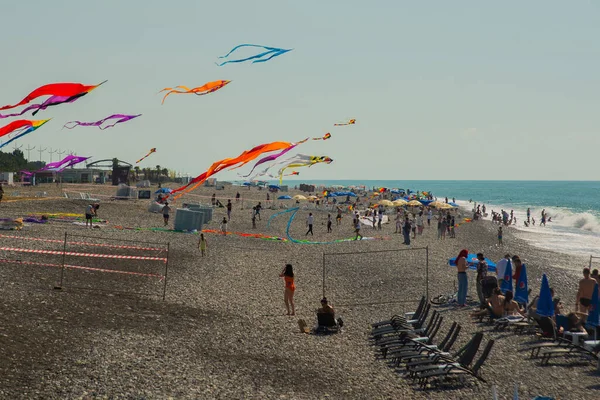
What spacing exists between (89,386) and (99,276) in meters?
8.45

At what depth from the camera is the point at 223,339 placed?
11.8 metres

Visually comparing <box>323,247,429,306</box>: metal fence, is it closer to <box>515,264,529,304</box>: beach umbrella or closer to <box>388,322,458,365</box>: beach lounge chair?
<box>515,264,529,304</box>: beach umbrella

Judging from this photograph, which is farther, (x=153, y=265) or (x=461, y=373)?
(x=153, y=265)

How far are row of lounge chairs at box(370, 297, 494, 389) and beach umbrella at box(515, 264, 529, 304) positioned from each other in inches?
108

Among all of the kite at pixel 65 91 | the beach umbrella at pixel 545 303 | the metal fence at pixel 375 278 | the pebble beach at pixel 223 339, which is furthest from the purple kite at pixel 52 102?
the beach umbrella at pixel 545 303

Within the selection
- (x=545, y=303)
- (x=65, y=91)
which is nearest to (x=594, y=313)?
(x=545, y=303)

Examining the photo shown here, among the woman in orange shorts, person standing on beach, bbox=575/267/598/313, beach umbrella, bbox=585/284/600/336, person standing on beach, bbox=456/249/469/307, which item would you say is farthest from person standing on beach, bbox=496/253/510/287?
the woman in orange shorts

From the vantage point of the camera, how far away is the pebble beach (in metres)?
8.98

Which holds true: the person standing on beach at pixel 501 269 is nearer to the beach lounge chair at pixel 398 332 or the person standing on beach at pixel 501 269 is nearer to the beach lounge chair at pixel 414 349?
the beach lounge chair at pixel 398 332

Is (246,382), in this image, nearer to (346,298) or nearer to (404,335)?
(404,335)

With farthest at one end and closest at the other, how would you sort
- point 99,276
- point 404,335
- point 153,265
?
1. point 153,265
2. point 99,276
3. point 404,335

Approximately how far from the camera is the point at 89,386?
846 centimetres

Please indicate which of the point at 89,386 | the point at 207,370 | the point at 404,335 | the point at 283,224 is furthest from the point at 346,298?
the point at 283,224

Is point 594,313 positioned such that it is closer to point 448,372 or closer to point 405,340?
point 405,340
